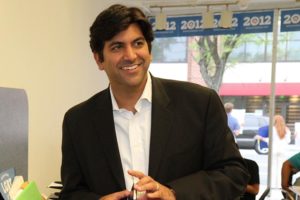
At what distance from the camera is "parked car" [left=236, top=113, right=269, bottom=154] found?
4.94 meters

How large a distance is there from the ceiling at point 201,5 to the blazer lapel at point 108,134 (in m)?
3.24

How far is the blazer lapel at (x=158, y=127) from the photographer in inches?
47.6

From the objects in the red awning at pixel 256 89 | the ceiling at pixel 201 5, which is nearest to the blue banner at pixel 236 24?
the ceiling at pixel 201 5

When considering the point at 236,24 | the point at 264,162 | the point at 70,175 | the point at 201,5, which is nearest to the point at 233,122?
the point at 264,162

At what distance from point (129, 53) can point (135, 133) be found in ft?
1.04

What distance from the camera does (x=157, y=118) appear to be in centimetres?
126

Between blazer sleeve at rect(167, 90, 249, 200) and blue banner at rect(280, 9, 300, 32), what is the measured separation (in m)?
3.95

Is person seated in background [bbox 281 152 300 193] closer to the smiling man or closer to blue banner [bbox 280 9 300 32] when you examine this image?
blue banner [bbox 280 9 300 32]

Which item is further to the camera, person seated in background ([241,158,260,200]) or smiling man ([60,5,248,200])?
person seated in background ([241,158,260,200])

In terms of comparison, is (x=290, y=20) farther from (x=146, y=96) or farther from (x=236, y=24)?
(x=146, y=96)

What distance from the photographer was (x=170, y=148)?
1.23 meters

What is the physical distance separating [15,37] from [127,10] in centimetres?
104

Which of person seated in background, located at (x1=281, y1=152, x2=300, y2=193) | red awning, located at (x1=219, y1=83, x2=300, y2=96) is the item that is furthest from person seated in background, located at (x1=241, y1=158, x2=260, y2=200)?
red awning, located at (x1=219, y1=83, x2=300, y2=96)

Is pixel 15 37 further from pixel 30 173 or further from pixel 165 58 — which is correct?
pixel 165 58
